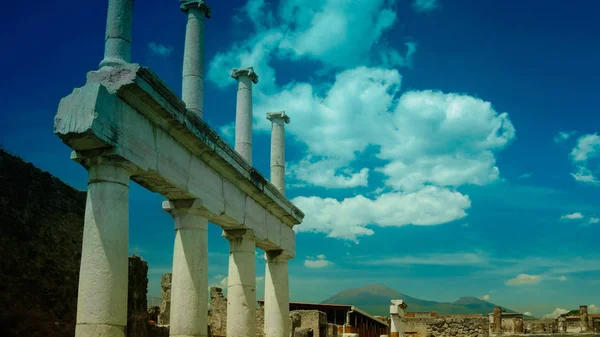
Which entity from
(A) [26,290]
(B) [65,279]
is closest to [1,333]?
(A) [26,290]

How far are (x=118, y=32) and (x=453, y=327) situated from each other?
3108 centimetres

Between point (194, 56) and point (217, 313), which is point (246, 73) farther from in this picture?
point (217, 313)

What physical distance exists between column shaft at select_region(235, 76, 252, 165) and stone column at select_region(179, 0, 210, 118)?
3.00m

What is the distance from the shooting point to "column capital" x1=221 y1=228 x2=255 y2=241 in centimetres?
1544

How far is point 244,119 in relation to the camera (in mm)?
16203

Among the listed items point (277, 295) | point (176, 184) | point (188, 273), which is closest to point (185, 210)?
point (176, 184)

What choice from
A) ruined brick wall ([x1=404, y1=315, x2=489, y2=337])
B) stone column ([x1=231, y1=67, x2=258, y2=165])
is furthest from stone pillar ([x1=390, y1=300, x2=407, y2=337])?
stone column ([x1=231, y1=67, x2=258, y2=165])

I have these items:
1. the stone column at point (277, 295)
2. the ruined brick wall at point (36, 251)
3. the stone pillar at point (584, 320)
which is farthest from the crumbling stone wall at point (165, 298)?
the stone pillar at point (584, 320)

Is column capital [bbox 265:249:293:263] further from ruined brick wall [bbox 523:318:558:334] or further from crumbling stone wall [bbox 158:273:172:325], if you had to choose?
ruined brick wall [bbox 523:318:558:334]

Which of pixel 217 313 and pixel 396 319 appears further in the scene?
pixel 396 319

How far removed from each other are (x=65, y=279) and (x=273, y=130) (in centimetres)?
735

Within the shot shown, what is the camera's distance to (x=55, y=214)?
1781 centimetres

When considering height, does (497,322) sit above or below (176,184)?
below

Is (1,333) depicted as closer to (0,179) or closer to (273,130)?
(0,179)
